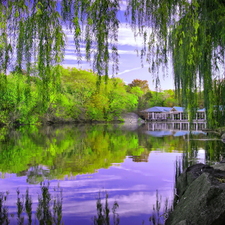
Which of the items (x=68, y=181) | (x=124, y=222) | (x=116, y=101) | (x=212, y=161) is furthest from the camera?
(x=116, y=101)

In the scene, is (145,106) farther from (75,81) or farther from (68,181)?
(68,181)

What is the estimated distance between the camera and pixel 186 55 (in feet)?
9.97

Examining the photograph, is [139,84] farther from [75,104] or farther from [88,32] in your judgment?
[88,32]

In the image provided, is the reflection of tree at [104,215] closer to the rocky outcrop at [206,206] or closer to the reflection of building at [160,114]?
the rocky outcrop at [206,206]

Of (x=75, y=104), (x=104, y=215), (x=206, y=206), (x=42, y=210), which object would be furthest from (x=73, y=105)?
(x=206, y=206)

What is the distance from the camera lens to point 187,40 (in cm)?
301

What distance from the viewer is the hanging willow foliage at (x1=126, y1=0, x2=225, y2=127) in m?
2.96

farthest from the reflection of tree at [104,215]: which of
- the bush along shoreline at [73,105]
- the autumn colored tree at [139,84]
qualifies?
the autumn colored tree at [139,84]

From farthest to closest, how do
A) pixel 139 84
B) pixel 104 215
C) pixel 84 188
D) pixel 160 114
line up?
pixel 139 84, pixel 160 114, pixel 84 188, pixel 104 215

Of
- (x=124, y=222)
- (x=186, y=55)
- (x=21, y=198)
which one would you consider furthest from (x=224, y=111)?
(x=21, y=198)

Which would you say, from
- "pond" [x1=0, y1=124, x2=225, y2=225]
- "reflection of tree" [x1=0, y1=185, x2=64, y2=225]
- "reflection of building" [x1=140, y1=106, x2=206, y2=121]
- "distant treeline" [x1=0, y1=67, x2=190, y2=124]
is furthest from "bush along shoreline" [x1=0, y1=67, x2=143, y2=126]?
"reflection of tree" [x1=0, y1=185, x2=64, y2=225]

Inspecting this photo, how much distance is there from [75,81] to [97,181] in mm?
33313

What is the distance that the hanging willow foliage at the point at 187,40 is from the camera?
296 cm

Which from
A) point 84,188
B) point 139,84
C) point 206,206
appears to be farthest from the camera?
point 139,84
